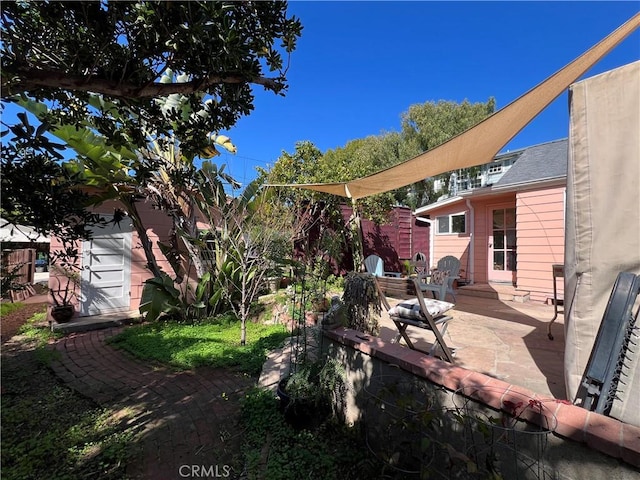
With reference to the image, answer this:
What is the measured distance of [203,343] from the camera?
16.5 ft

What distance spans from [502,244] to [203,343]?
8205mm

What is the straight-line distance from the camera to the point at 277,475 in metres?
2.17

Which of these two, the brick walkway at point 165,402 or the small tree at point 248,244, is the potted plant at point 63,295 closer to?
the brick walkway at point 165,402

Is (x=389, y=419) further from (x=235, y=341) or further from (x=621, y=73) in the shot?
(x=235, y=341)

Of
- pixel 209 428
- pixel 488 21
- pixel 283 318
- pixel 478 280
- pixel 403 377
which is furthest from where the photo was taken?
pixel 478 280

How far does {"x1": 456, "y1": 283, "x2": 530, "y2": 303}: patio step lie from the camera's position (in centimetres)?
683

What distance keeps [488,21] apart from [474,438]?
285 inches

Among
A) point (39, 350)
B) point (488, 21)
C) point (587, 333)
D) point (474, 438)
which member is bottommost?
point (39, 350)

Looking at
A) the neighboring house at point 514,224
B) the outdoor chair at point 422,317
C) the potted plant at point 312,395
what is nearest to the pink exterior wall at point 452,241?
the neighboring house at point 514,224

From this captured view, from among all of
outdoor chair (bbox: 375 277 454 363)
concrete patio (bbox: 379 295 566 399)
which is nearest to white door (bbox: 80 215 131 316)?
concrete patio (bbox: 379 295 566 399)

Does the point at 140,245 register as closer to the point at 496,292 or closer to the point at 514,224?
the point at 496,292

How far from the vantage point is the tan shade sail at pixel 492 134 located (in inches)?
110

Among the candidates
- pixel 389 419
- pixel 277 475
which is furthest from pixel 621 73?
pixel 277 475

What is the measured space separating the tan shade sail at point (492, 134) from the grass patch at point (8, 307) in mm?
8527
